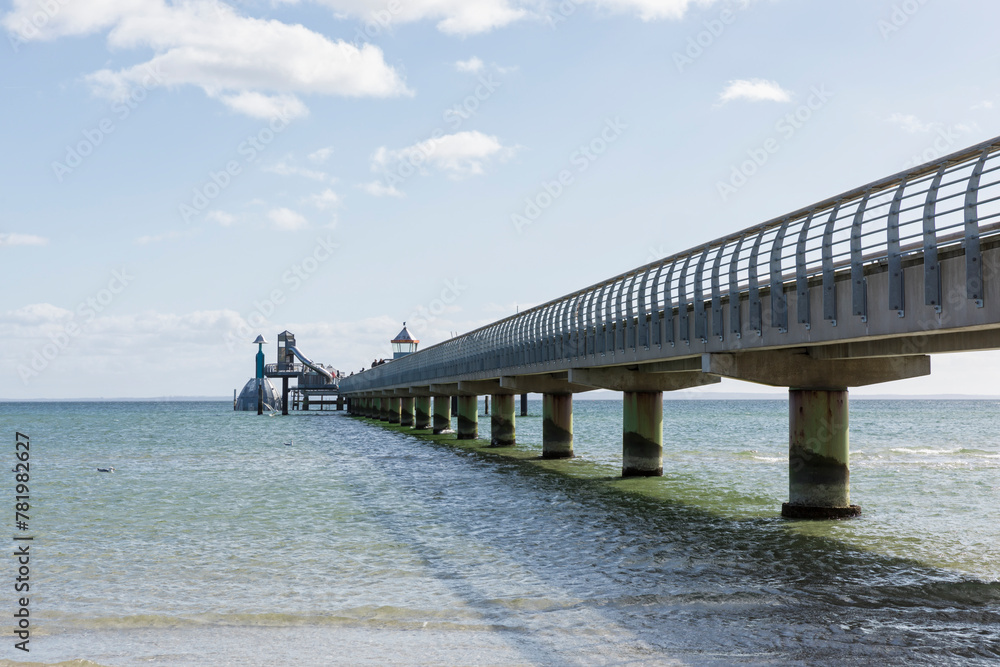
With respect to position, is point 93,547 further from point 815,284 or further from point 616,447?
point 616,447

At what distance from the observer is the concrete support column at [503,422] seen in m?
49.6

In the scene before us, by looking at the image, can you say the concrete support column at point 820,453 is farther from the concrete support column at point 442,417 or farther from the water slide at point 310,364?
the water slide at point 310,364

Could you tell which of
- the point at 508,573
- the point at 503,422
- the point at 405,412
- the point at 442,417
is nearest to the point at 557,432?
the point at 503,422

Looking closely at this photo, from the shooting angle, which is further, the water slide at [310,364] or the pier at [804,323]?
the water slide at [310,364]

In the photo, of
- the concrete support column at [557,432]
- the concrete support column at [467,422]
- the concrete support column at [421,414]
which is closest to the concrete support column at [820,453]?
the concrete support column at [557,432]

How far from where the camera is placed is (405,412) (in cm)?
8219

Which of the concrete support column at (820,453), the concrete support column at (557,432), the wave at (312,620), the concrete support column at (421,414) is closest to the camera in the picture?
the wave at (312,620)

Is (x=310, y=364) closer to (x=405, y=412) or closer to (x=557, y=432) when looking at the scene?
(x=405, y=412)

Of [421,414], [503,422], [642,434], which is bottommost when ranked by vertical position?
[421,414]

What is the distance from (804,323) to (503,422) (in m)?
35.0

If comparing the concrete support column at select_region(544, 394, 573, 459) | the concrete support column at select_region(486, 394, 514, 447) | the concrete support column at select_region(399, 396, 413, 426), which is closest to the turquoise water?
the concrete support column at select_region(544, 394, 573, 459)

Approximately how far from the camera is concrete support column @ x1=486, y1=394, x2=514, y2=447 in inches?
1951

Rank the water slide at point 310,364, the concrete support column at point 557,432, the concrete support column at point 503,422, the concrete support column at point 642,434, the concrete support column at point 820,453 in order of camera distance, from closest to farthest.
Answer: the concrete support column at point 820,453 → the concrete support column at point 642,434 → the concrete support column at point 557,432 → the concrete support column at point 503,422 → the water slide at point 310,364

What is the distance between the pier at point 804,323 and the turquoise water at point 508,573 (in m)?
1.83
